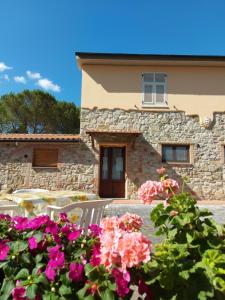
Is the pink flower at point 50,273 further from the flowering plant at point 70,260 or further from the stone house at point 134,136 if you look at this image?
the stone house at point 134,136

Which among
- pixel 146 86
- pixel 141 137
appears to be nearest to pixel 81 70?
pixel 146 86

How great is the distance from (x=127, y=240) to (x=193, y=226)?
0.66m

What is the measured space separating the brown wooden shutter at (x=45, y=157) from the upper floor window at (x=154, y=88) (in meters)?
4.66

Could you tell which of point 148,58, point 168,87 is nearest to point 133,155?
point 168,87

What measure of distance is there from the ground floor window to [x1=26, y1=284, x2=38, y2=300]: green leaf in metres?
11.0

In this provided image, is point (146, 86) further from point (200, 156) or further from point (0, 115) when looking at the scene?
point (0, 115)

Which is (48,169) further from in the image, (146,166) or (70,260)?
(70,260)

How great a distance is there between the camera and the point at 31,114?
21500mm

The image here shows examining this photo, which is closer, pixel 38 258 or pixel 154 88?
pixel 38 258

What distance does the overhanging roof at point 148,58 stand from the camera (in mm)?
11953

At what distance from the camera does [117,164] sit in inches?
483

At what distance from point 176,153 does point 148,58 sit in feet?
14.2

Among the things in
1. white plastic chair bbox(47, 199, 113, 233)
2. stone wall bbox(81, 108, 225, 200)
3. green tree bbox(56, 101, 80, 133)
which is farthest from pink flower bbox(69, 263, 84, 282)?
green tree bbox(56, 101, 80, 133)

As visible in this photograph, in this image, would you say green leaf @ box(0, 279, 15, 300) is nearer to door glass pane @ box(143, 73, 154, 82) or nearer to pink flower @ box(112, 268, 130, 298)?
pink flower @ box(112, 268, 130, 298)
